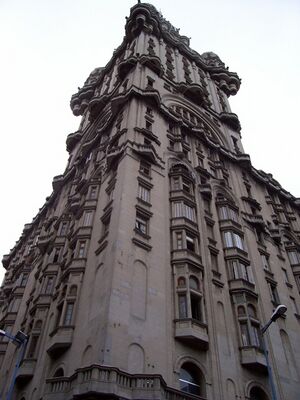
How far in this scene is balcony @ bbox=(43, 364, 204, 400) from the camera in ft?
58.2

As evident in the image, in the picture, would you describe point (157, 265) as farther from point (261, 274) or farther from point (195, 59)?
point (195, 59)

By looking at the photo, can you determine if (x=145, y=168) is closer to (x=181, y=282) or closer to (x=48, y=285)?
(x=181, y=282)

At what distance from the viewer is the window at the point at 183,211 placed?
107 ft

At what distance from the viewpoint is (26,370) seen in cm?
2603

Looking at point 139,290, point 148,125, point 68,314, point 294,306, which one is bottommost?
point 68,314

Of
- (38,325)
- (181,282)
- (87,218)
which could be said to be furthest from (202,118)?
(38,325)

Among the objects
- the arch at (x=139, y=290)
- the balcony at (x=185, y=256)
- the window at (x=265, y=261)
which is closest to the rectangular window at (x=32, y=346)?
the arch at (x=139, y=290)

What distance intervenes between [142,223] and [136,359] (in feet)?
35.6

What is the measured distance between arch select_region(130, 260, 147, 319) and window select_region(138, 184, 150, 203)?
273 inches

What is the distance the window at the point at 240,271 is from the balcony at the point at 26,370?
15.9 meters

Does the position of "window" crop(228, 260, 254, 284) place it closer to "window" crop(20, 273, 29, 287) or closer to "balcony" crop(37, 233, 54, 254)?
"balcony" crop(37, 233, 54, 254)

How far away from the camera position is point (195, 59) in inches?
2854

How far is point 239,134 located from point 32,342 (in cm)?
4457

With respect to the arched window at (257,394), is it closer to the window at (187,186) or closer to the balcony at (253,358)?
the balcony at (253,358)
